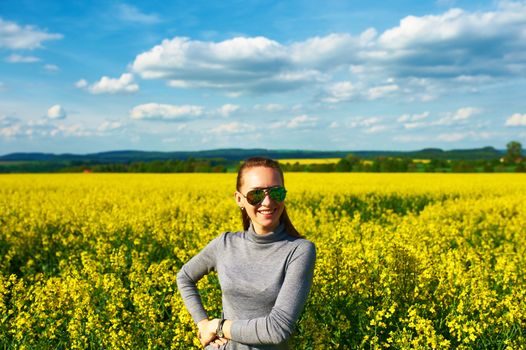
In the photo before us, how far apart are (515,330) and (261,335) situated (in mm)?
2895

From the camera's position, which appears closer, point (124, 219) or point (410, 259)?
point (410, 259)

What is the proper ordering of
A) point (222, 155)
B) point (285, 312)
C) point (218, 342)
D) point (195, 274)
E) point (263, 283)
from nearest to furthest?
point (285, 312), point (263, 283), point (218, 342), point (195, 274), point (222, 155)

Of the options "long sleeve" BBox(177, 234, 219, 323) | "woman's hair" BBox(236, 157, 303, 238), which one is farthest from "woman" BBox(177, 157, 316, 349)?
"long sleeve" BBox(177, 234, 219, 323)

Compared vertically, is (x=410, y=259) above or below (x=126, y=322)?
above

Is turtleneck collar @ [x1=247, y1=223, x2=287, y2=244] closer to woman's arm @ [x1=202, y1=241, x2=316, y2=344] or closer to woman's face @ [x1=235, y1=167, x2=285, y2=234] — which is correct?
woman's face @ [x1=235, y1=167, x2=285, y2=234]

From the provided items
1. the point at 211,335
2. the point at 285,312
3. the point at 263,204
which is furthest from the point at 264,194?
the point at 211,335

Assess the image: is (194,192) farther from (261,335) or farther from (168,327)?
(261,335)

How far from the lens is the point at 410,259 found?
16.2 ft

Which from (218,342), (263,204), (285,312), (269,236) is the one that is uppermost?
(263,204)

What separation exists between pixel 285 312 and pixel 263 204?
0.70 m

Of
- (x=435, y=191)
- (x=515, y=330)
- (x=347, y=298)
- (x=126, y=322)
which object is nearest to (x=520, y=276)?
(x=515, y=330)

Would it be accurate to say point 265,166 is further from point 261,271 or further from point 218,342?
Result: point 218,342

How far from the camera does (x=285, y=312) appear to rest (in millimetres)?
2795

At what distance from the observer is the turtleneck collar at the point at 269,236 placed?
3.00 metres
